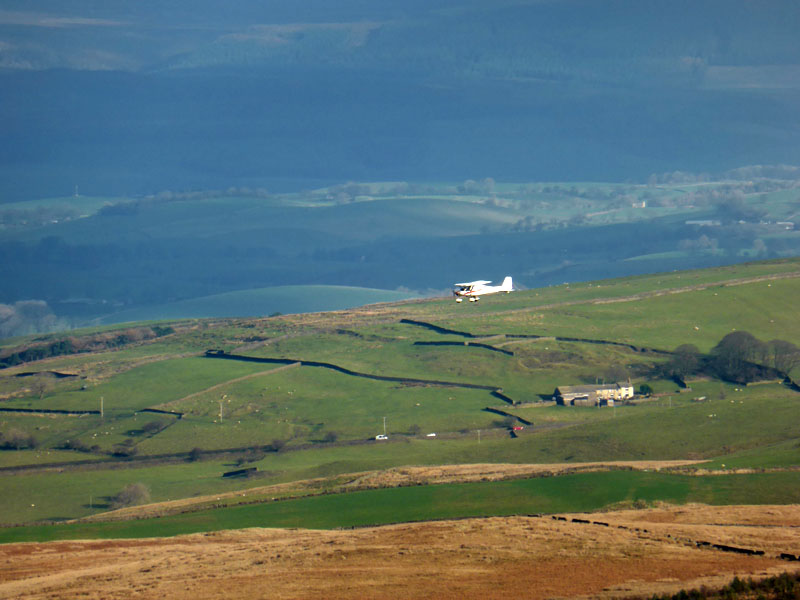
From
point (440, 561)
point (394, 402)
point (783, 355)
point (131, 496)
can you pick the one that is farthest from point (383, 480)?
point (783, 355)

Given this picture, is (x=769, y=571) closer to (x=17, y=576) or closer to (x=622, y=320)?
(x=17, y=576)

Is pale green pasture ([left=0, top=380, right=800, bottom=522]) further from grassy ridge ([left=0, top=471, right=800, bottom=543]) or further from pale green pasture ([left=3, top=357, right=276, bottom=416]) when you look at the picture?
pale green pasture ([left=3, top=357, right=276, bottom=416])

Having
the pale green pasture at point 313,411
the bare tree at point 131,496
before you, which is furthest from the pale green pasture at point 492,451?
the pale green pasture at point 313,411

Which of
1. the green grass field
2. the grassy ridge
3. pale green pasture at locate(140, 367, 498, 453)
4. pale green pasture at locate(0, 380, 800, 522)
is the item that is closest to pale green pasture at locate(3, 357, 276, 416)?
the green grass field

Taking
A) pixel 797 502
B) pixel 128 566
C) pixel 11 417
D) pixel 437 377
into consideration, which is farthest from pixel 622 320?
pixel 128 566

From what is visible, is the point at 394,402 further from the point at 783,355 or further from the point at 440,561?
the point at 440,561
